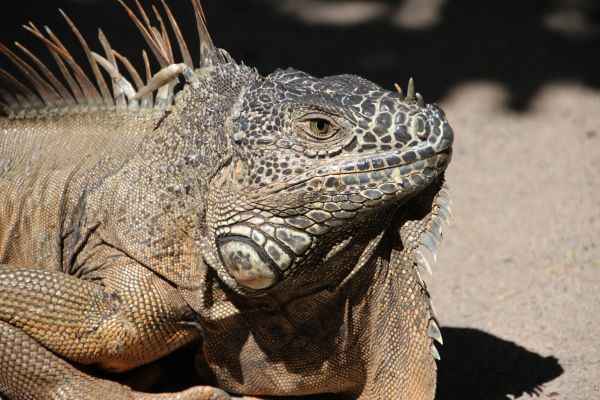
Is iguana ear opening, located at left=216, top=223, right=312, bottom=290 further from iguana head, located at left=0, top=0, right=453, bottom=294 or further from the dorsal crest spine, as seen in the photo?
the dorsal crest spine

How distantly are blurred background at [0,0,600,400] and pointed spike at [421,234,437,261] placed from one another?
1.21 meters

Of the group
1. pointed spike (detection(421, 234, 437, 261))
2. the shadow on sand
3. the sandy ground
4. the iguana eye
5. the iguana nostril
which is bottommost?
the sandy ground

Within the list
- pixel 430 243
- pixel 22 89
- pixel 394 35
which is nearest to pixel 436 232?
pixel 430 243

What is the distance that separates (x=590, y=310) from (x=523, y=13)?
4522mm

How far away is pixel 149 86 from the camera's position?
3.96 m

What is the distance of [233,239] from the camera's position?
11.6 ft

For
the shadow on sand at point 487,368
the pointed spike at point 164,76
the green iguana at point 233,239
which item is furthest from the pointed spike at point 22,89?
the shadow on sand at point 487,368

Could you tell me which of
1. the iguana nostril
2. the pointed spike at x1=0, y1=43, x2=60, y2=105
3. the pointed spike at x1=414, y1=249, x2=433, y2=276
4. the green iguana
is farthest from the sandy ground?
the pointed spike at x1=0, y1=43, x2=60, y2=105

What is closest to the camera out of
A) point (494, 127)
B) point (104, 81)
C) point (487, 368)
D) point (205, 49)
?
point (205, 49)

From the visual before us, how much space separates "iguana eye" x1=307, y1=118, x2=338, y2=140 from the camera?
11.3 ft

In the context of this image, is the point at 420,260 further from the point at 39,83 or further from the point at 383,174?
the point at 39,83

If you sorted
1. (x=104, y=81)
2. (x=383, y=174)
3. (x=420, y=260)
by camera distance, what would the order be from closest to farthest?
1. (x=383, y=174)
2. (x=420, y=260)
3. (x=104, y=81)

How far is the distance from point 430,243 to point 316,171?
579mm

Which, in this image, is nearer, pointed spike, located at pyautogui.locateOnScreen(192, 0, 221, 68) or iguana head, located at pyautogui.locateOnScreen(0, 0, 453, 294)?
iguana head, located at pyautogui.locateOnScreen(0, 0, 453, 294)
